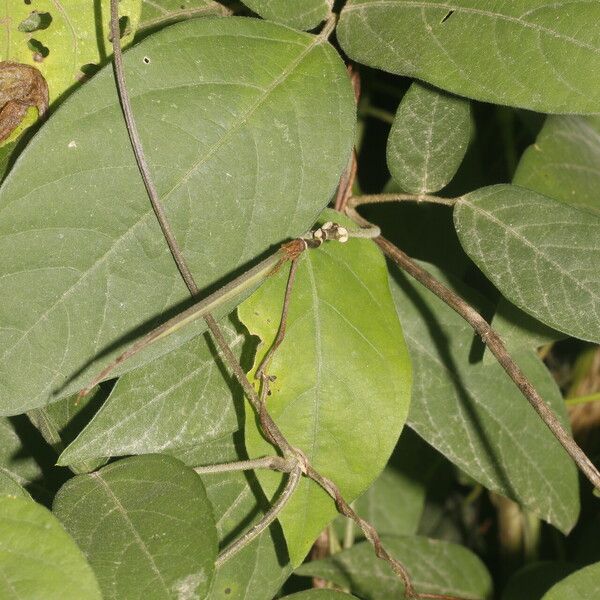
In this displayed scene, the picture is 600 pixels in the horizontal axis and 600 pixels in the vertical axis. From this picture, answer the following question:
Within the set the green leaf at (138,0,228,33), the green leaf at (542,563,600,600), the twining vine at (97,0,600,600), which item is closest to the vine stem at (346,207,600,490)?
the twining vine at (97,0,600,600)

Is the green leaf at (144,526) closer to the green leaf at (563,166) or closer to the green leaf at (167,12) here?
the green leaf at (167,12)

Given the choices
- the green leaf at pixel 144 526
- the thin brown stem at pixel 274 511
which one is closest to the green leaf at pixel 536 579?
the thin brown stem at pixel 274 511

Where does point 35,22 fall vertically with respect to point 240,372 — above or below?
above

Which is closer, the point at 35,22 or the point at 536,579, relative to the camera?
the point at 35,22

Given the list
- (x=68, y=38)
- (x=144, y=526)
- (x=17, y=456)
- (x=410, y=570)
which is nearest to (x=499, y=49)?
(x=68, y=38)

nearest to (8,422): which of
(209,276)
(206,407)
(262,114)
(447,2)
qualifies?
(206,407)

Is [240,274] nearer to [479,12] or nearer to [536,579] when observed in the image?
[479,12]

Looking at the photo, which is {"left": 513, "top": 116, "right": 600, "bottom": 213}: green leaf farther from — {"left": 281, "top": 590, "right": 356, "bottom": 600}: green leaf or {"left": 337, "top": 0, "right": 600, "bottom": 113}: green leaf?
{"left": 281, "top": 590, "right": 356, "bottom": 600}: green leaf

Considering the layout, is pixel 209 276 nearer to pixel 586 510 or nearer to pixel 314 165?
pixel 314 165
